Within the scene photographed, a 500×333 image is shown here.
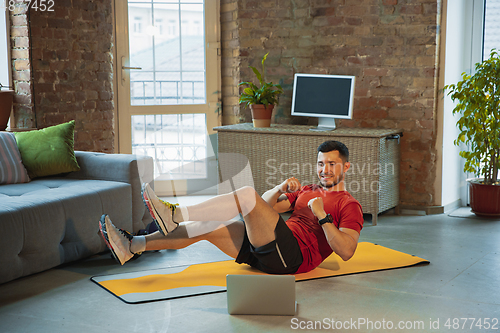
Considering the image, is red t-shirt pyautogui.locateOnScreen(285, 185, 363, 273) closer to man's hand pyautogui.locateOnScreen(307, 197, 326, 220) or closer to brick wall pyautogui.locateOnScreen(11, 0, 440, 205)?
man's hand pyautogui.locateOnScreen(307, 197, 326, 220)

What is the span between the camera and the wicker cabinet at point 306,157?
3.82 meters

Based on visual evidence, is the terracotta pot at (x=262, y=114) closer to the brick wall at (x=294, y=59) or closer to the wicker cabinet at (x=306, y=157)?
the wicker cabinet at (x=306, y=157)

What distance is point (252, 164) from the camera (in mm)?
4238

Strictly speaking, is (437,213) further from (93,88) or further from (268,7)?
(93,88)

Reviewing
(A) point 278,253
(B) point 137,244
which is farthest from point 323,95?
(B) point 137,244

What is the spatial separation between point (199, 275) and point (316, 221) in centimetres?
68

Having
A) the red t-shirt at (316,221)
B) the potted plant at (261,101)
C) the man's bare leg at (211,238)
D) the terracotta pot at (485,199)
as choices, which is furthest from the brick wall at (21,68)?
the terracotta pot at (485,199)

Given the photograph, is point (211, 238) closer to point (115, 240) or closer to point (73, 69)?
point (115, 240)

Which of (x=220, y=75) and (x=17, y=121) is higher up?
(x=220, y=75)

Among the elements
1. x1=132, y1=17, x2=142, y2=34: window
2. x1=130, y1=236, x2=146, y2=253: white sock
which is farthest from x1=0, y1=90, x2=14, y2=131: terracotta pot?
x1=130, y1=236, x2=146, y2=253: white sock

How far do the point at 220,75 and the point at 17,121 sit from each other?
1.79 meters

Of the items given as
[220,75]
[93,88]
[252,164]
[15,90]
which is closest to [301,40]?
[220,75]

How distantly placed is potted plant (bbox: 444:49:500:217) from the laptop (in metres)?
2.47

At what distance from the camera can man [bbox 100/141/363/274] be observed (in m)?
2.36
